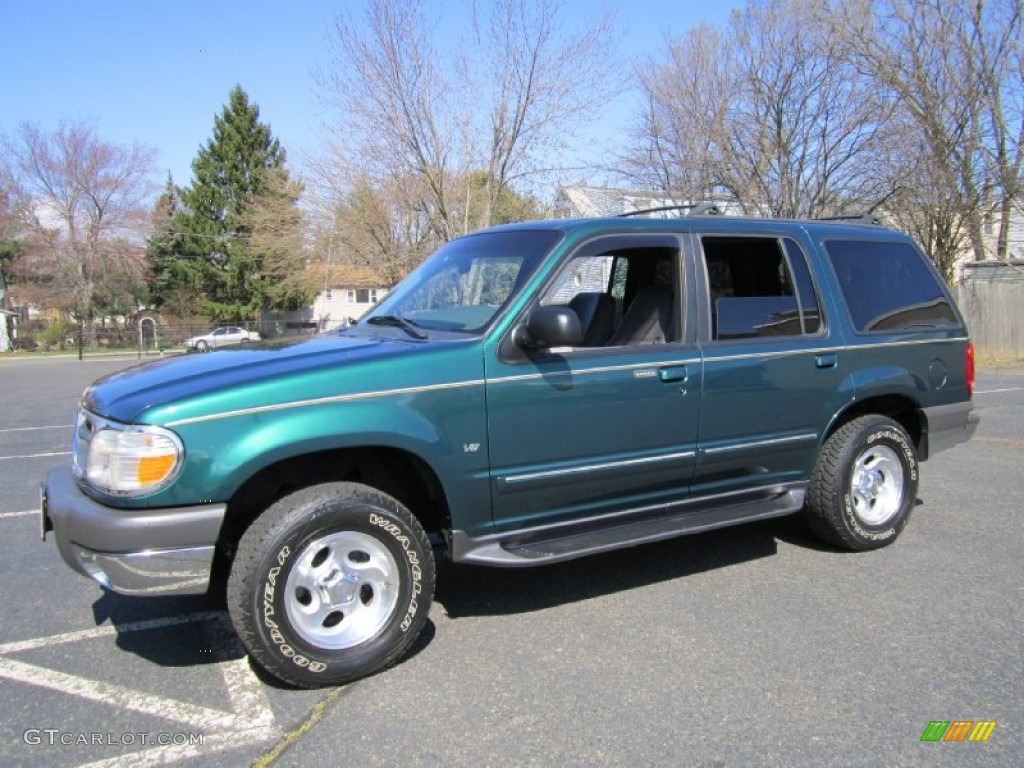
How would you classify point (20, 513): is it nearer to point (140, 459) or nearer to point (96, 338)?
point (140, 459)

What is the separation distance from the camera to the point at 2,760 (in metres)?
2.65

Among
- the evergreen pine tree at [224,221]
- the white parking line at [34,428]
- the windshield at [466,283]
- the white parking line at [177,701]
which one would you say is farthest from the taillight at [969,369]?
the evergreen pine tree at [224,221]

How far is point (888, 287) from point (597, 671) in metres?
3.18

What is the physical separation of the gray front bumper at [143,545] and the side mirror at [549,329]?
1469 mm

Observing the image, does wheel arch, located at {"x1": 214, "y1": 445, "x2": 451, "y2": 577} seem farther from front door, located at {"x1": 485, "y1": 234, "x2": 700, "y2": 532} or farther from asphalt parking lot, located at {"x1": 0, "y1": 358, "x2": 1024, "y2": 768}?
asphalt parking lot, located at {"x1": 0, "y1": 358, "x2": 1024, "y2": 768}

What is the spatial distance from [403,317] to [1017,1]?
2260 cm

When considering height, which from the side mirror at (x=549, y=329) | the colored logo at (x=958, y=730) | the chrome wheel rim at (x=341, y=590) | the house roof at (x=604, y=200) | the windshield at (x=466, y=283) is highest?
the house roof at (x=604, y=200)

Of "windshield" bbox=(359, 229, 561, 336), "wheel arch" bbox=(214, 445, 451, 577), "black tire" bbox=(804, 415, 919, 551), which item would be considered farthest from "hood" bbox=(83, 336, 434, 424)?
"black tire" bbox=(804, 415, 919, 551)

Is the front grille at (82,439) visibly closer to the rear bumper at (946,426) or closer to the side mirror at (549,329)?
the side mirror at (549,329)

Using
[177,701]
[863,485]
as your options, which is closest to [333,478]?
[177,701]

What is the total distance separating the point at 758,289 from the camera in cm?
444

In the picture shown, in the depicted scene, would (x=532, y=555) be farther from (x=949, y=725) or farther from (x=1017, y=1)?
(x=1017, y=1)

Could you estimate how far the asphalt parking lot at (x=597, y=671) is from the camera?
8.96 ft

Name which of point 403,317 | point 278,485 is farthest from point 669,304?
point 278,485
